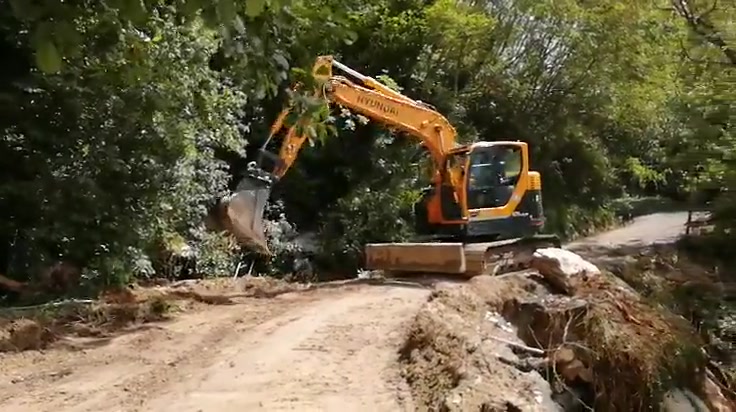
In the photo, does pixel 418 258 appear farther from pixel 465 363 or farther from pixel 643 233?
pixel 643 233

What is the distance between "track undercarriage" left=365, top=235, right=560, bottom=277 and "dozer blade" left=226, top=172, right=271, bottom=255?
200cm

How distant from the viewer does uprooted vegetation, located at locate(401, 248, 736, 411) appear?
6172 millimetres

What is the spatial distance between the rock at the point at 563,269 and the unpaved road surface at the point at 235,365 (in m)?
1.64

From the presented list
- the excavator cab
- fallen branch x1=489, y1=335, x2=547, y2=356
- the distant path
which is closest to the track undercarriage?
the excavator cab

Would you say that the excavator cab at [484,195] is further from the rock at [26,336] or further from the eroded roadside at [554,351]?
the rock at [26,336]

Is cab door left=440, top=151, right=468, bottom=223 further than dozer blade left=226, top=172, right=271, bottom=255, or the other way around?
cab door left=440, top=151, right=468, bottom=223

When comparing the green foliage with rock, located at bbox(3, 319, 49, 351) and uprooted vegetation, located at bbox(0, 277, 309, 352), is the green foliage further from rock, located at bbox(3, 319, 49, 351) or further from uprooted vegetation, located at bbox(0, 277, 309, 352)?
rock, located at bbox(3, 319, 49, 351)

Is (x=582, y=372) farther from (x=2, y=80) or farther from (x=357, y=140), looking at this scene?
(x=357, y=140)

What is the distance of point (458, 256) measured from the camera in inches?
442

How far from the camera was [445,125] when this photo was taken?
12.8 meters

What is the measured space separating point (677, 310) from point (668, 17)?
9209 mm

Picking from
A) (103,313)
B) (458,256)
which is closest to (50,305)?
(103,313)

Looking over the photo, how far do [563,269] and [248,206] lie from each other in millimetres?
3880

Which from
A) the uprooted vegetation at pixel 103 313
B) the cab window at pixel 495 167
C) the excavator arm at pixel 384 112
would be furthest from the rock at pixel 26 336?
the cab window at pixel 495 167
